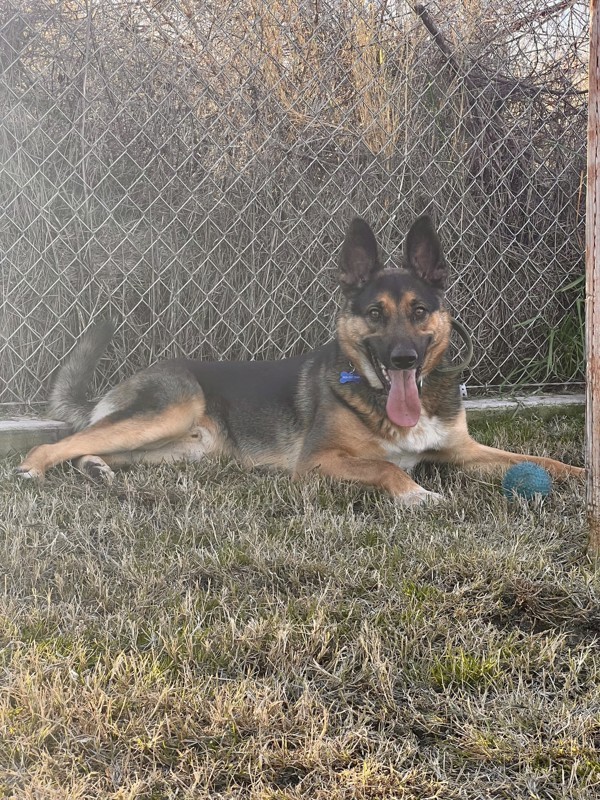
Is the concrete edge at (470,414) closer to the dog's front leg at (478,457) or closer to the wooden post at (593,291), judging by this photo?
the dog's front leg at (478,457)

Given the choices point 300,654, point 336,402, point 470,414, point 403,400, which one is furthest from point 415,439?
point 300,654

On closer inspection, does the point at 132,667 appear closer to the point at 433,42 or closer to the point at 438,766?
the point at 438,766

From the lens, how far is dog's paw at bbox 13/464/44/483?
11.9 feet

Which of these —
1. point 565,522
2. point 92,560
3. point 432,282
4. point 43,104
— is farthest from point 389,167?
point 92,560

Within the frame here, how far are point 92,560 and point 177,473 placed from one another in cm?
129

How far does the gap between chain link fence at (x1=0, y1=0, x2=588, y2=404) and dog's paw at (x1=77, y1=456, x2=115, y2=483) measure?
Answer: 926mm

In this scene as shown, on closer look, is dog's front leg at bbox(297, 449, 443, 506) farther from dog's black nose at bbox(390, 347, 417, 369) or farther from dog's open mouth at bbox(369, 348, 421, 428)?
dog's black nose at bbox(390, 347, 417, 369)

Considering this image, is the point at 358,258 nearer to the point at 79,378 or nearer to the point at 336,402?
the point at 336,402

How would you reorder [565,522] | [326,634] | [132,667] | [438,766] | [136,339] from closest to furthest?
[438,766], [132,667], [326,634], [565,522], [136,339]

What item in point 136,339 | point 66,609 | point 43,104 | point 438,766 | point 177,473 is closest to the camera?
point 438,766

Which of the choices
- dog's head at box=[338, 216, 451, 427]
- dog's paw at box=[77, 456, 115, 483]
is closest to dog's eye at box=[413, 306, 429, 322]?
dog's head at box=[338, 216, 451, 427]

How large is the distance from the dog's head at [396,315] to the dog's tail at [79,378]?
1309 millimetres

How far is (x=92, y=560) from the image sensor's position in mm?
2518

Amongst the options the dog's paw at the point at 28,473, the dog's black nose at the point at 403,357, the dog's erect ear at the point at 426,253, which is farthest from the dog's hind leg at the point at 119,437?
the dog's erect ear at the point at 426,253
